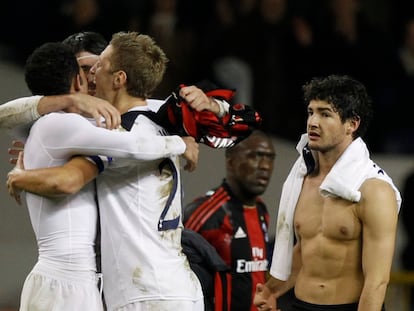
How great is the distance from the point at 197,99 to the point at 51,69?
0.53 meters

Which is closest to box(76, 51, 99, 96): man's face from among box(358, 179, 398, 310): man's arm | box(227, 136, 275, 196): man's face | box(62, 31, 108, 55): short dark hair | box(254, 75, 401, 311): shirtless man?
box(62, 31, 108, 55): short dark hair

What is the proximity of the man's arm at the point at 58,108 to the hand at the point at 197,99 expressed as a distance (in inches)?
9.9

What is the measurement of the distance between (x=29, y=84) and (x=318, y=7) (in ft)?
16.6

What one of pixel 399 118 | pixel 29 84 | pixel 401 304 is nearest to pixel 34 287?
pixel 29 84

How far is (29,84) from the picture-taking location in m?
4.41

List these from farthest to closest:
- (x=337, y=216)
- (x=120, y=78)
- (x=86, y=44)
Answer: (x=86, y=44) → (x=337, y=216) → (x=120, y=78)

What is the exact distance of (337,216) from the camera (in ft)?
15.5

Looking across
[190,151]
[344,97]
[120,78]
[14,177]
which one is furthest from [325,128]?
[14,177]

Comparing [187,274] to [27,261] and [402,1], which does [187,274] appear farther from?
[402,1]

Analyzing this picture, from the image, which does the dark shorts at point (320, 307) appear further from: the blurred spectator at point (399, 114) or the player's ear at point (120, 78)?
the blurred spectator at point (399, 114)

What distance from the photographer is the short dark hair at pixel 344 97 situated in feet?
15.7

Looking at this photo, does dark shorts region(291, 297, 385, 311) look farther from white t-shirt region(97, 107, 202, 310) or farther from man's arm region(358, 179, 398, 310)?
white t-shirt region(97, 107, 202, 310)

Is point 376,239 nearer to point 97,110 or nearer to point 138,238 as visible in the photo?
point 138,238

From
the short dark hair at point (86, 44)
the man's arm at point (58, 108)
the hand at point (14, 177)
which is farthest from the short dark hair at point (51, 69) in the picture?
the short dark hair at point (86, 44)
